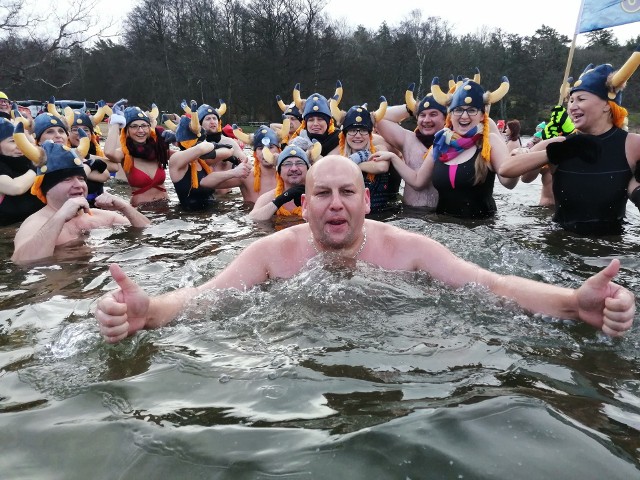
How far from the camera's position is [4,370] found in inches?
102

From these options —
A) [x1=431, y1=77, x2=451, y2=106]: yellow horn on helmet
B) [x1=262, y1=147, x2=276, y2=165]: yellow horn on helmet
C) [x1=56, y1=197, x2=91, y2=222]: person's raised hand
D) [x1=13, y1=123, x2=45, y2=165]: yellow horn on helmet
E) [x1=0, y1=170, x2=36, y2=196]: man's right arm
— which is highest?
[x1=431, y1=77, x2=451, y2=106]: yellow horn on helmet

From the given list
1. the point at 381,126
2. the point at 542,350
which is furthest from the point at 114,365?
the point at 381,126

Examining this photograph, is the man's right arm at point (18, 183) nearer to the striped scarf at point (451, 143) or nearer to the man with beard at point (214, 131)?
the man with beard at point (214, 131)

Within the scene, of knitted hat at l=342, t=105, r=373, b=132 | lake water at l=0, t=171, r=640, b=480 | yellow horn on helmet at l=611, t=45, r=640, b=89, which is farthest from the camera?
knitted hat at l=342, t=105, r=373, b=132

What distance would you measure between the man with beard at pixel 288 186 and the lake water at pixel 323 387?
100 inches

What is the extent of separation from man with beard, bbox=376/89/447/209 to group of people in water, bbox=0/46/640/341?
19 millimetres

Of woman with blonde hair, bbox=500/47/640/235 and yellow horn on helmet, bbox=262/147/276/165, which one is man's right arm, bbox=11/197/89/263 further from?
woman with blonde hair, bbox=500/47/640/235

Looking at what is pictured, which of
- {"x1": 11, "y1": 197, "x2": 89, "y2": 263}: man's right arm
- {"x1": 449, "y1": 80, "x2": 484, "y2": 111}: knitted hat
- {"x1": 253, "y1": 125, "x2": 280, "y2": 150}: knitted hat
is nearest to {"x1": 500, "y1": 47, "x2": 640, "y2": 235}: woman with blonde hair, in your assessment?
{"x1": 449, "y1": 80, "x2": 484, "y2": 111}: knitted hat

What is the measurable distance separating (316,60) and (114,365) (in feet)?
125

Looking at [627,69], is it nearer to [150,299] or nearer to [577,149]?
[577,149]

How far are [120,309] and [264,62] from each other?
3685cm

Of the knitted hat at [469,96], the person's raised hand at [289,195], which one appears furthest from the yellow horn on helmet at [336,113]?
the knitted hat at [469,96]

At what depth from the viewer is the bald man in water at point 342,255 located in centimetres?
273

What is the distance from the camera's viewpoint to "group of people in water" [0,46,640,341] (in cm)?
302
